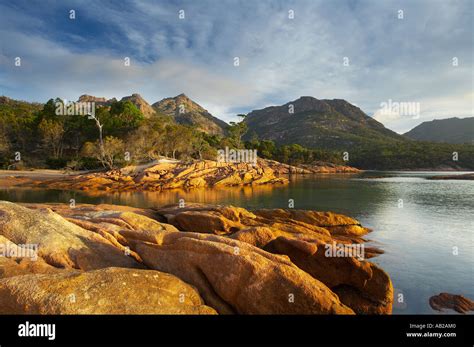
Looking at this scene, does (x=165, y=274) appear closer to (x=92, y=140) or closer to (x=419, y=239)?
(x=419, y=239)

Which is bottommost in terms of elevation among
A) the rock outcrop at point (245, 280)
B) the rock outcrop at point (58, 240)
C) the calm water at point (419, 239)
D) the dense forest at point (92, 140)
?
the calm water at point (419, 239)

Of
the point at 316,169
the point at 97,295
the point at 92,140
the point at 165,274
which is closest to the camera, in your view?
the point at 97,295

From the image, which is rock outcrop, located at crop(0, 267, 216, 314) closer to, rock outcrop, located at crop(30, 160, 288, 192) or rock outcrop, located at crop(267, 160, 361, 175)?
rock outcrop, located at crop(30, 160, 288, 192)

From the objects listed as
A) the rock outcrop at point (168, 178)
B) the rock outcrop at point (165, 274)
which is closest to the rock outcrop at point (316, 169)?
the rock outcrop at point (168, 178)

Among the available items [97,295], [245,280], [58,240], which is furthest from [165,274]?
[58,240]

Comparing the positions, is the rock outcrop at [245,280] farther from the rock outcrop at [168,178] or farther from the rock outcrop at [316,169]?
the rock outcrop at [316,169]

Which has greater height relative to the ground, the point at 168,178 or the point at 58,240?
the point at 168,178

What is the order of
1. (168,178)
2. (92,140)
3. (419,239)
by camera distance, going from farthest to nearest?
(92,140) < (168,178) < (419,239)

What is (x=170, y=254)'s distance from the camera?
9.88m

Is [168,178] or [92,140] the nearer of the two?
[168,178]

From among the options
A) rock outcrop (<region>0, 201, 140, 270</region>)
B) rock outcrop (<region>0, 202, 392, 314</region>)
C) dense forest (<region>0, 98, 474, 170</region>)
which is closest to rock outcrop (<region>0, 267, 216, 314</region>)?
rock outcrop (<region>0, 202, 392, 314</region>)
